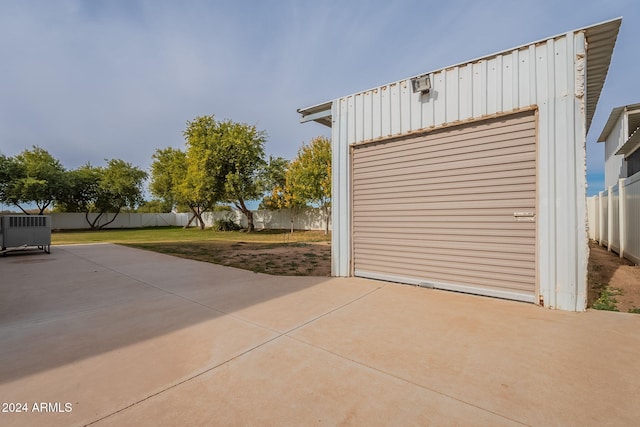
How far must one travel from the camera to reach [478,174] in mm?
4109

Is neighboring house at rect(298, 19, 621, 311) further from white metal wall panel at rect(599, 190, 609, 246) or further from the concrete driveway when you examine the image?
white metal wall panel at rect(599, 190, 609, 246)

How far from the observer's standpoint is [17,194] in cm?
2123

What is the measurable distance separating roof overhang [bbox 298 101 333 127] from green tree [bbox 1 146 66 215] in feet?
88.4

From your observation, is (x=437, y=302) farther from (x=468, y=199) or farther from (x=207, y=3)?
(x=207, y=3)

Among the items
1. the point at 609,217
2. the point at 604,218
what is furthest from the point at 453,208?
the point at 604,218

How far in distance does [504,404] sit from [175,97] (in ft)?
61.3

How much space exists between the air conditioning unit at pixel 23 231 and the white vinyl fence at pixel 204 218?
1563 cm

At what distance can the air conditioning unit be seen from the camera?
8406mm

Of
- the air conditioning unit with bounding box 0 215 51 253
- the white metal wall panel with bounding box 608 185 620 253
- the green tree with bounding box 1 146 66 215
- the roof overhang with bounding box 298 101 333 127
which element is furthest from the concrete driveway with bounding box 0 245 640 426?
the green tree with bounding box 1 146 66 215

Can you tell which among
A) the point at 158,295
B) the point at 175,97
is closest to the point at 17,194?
the point at 175,97

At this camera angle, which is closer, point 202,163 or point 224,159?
point 202,163

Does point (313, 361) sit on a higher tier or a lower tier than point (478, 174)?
lower

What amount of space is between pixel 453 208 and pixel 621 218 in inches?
252

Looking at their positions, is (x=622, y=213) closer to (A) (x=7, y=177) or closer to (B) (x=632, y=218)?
(B) (x=632, y=218)
